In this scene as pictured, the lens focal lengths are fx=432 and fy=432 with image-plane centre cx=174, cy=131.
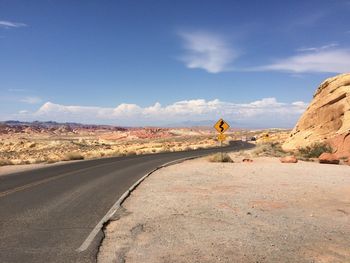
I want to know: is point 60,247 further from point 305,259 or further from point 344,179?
point 344,179

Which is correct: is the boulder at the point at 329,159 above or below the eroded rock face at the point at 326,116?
below

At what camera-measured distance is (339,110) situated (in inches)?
1335

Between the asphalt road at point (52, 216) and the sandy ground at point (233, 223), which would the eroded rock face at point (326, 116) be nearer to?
the sandy ground at point (233, 223)

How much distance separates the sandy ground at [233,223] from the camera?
7441 millimetres

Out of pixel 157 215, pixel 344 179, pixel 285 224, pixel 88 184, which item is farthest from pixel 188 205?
pixel 344 179

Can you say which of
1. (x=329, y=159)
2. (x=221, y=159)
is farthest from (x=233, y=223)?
(x=221, y=159)

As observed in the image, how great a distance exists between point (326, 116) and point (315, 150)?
563cm

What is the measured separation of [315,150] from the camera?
31.1 m

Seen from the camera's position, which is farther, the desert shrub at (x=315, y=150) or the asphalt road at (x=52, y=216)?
the desert shrub at (x=315, y=150)

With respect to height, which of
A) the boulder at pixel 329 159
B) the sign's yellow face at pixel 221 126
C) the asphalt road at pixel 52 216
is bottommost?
the asphalt road at pixel 52 216

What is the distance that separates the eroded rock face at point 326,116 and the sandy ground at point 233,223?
1705 cm

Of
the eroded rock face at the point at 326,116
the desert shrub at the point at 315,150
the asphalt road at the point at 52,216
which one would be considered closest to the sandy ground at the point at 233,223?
the asphalt road at the point at 52,216

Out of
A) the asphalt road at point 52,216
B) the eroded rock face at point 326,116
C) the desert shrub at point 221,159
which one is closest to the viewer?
the asphalt road at point 52,216

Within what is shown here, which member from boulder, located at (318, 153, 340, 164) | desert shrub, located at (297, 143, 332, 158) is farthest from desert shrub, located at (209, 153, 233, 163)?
boulder, located at (318, 153, 340, 164)
